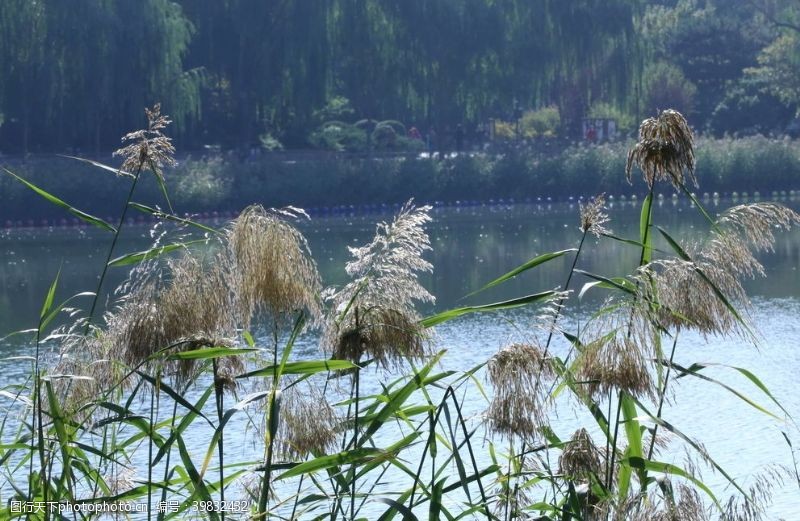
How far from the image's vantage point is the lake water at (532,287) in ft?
25.1

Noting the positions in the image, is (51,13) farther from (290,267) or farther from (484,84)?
(290,267)

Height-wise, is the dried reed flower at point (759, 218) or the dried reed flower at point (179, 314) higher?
the dried reed flower at point (759, 218)

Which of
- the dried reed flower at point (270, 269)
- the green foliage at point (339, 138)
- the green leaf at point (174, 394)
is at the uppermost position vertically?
the green foliage at point (339, 138)

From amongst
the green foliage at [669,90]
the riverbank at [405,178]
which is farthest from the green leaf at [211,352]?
the green foliage at [669,90]

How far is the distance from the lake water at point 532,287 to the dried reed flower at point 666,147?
33cm

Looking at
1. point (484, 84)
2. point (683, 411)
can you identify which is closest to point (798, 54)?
point (484, 84)

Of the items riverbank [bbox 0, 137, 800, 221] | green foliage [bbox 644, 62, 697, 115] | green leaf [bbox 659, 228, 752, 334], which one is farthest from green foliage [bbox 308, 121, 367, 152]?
green leaf [bbox 659, 228, 752, 334]

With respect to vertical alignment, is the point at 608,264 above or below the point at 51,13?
below

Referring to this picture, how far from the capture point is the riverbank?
28.5 meters

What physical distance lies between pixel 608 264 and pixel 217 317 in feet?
54.7

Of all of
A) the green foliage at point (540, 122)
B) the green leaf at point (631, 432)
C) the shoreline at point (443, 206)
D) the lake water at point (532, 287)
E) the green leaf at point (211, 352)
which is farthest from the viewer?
the green foliage at point (540, 122)

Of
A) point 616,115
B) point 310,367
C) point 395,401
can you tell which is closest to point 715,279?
point 395,401

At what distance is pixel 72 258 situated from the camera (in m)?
21.1

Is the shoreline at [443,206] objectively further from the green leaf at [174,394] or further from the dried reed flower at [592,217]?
the dried reed flower at [592,217]
